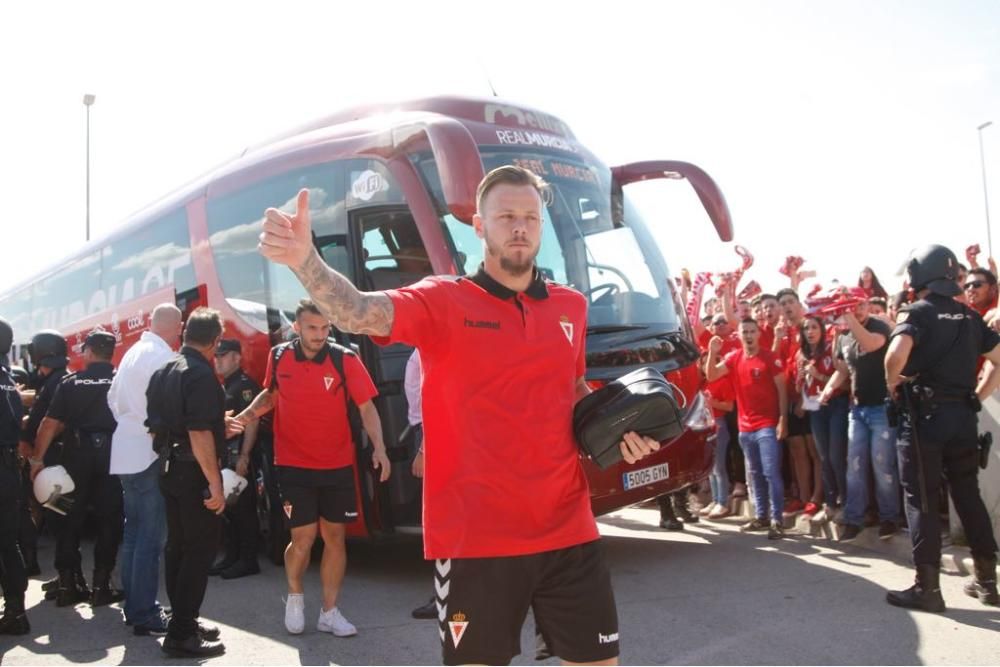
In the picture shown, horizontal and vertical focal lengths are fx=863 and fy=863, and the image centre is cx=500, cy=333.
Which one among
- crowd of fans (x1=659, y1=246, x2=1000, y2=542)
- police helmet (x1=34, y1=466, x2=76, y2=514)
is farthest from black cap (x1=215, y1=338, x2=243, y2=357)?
crowd of fans (x1=659, y1=246, x2=1000, y2=542)

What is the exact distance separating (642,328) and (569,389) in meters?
3.73

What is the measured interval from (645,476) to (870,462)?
6.21 feet

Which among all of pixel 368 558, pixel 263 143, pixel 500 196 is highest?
pixel 263 143

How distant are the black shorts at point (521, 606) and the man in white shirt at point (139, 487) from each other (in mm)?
3208

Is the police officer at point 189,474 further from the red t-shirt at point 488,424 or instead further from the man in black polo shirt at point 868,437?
the man in black polo shirt at point 868,437

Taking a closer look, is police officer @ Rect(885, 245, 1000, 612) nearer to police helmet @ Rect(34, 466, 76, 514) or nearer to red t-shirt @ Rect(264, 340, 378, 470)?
red t-shirt @ Rect(264, 340, 378, 470)

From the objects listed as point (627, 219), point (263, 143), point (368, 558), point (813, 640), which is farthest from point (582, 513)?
point (263, 143)

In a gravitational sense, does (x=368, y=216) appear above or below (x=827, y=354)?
above

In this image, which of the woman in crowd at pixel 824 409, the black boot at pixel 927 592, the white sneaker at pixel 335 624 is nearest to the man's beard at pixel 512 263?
the white sneaker at pixel 335 624

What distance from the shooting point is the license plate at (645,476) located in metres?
5.94

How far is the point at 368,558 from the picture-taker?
23.7 ft

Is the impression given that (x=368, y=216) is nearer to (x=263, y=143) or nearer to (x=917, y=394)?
(x=263, y=143)

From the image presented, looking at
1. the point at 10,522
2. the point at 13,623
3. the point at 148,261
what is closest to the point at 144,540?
the point at 10,522

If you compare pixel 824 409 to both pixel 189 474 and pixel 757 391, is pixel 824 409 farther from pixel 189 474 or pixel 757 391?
pixel 189 474
